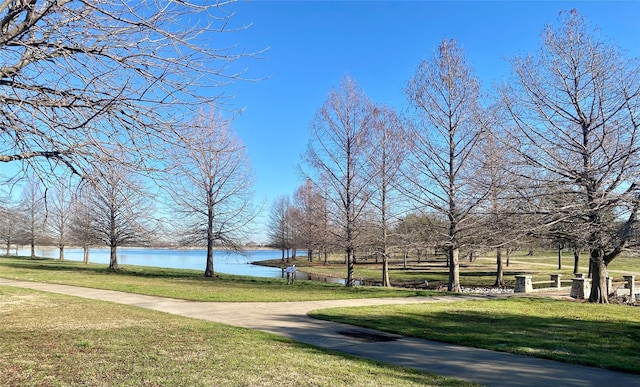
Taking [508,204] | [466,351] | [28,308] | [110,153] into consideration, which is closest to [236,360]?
[110,153]

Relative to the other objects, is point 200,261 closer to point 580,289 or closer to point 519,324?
point 580,289

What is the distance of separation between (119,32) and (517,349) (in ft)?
24.3

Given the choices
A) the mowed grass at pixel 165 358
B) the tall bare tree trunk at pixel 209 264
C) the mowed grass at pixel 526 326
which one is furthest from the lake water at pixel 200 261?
the mowed grass at pixel 165 358

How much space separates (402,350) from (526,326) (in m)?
4.25

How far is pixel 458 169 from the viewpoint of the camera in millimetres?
17766

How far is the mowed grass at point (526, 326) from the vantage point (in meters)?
7.62

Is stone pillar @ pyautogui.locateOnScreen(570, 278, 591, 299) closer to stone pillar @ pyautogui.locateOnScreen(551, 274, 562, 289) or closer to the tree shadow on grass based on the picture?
stone pillar @ pyautogui.locateOnScreen(551, 274, 562, 289)

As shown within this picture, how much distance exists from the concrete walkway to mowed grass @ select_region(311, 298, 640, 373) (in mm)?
489

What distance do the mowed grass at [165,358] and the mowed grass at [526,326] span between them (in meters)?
2.79

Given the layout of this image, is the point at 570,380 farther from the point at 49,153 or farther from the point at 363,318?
the point at 49,153

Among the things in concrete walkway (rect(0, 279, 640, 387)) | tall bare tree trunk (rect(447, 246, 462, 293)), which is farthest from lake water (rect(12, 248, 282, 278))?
concrete walkway (rect(0, 279, 640, 387))

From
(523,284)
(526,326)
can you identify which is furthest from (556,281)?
(526,326)

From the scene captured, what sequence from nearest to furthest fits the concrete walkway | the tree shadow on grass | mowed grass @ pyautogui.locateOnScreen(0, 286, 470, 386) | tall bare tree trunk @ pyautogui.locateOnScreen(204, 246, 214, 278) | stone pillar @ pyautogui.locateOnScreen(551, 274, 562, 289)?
mowed grass @ pyautogui.locateOnScreen(0, 286, 470, 386)
the concrete walkway
the tree shadow on grass
stone pillar @ pyautogui.locateOnScreen(551, 274, 562, 289)
tall bare tree trunk @ pyautogui.locateOnScreen(204, 246, 214, 278)

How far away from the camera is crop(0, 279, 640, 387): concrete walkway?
19.8ft
